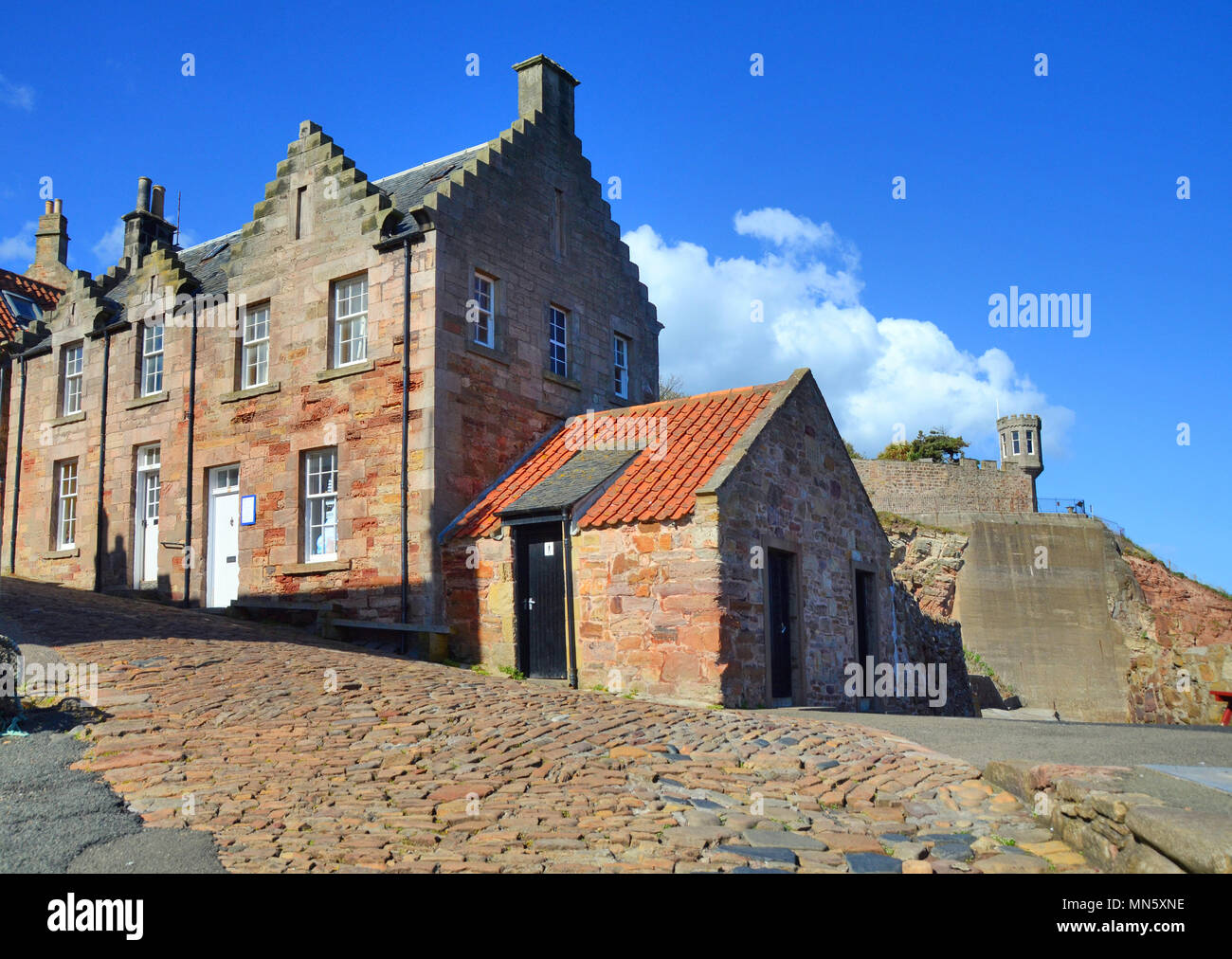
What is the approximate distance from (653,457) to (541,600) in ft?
10.1

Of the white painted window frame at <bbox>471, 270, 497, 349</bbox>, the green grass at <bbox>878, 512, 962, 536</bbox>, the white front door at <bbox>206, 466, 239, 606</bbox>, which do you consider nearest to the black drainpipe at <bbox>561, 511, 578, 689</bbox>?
the white painted window frame at <bbox>471, 270, 497, 349</bbox>

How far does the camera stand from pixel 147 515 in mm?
21594

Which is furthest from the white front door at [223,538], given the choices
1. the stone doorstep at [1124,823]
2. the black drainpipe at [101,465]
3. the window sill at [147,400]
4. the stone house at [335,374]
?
the stone doorstep at [1124,823]

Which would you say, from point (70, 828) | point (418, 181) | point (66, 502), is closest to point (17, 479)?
point (66, 502)

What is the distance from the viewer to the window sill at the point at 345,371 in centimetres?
1770

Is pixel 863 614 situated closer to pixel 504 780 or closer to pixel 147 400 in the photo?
pixel 504 780

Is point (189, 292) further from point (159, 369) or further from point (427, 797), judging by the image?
point (427, 797)

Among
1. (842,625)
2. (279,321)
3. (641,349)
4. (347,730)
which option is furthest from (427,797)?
(641,349)

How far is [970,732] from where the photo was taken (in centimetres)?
1136

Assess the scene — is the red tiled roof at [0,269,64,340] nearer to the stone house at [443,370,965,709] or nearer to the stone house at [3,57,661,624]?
the stone house at [3,57,661,624]

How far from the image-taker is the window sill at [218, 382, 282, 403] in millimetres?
19078

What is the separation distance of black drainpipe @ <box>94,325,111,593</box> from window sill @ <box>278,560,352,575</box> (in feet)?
21.2

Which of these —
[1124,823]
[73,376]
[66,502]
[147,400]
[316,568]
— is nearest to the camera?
[1124,823]
